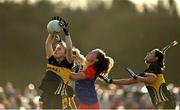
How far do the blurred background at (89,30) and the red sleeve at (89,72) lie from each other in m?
24.8

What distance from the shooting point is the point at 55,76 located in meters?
14.9

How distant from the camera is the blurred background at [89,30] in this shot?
42.7 metres

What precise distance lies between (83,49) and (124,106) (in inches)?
761

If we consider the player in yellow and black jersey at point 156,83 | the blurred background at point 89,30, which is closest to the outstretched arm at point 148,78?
the player in yellow and black jersey at point 156,83

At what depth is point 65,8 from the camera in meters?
47.0

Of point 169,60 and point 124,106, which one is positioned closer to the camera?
point 124,106

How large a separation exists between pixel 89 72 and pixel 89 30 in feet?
106

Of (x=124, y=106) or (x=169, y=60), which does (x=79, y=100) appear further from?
(x=169, y=60)

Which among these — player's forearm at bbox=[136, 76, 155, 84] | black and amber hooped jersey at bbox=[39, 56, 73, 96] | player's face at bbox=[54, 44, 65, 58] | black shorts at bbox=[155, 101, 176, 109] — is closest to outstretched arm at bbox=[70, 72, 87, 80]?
black and amber hooped jersey at bbox=[39, 56, 73, 96]

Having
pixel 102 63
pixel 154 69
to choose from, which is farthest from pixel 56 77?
pixel 154 69

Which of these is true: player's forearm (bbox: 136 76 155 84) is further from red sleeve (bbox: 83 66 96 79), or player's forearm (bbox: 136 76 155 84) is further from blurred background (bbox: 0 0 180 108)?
blurred background (bbox: 0 0 180 108)

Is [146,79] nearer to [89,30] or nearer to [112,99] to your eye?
[112,99]

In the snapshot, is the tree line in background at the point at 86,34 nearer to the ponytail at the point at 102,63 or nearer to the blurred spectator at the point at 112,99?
the blurred spectator at the point at 112,99

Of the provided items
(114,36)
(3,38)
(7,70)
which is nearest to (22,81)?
(7,70)
